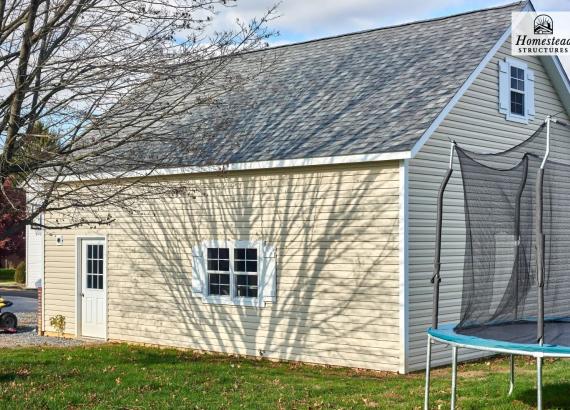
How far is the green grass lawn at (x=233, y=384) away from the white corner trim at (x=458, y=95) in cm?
371

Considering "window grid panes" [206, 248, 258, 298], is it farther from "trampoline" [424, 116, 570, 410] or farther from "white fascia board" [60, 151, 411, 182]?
"trampoline" [424, 116, 570, 410]

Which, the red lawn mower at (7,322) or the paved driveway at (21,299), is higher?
the red lawn mower at (7,322)

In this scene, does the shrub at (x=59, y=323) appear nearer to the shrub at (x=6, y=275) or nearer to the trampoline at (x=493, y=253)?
the trampoline at (x=493, y=253)

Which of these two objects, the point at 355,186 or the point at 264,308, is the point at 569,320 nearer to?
the point at 355,186

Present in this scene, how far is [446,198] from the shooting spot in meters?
14.4

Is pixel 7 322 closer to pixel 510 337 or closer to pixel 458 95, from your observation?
pixel 458 95

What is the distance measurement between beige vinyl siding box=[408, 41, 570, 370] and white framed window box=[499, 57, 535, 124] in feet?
0.49

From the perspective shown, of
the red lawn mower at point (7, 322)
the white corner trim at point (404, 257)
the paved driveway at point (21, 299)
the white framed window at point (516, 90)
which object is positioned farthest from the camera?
the paved driveway at point (21, 299)

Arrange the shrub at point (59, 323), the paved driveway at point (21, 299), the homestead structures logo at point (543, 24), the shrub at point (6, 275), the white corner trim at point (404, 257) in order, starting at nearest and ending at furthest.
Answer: the white corner trim at point (404, 257) → the homestead structures logo at point (543, 24) → the shrub at point (59, 323) → the paved driveway at point (21, 299) → the shrub at point (6, 275)

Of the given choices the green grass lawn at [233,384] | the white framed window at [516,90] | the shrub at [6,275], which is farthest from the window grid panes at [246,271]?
the shrub at [6,275]

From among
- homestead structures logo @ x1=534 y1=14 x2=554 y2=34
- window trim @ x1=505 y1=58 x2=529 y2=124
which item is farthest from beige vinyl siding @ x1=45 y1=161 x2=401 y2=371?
homestead structures logo @ x1=534 y1=14 x2=554 y2=34

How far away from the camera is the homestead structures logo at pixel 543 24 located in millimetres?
16578

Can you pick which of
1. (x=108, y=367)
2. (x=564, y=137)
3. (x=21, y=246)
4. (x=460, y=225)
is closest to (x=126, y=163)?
(x=108, y=367)

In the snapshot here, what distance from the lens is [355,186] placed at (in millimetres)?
13766
